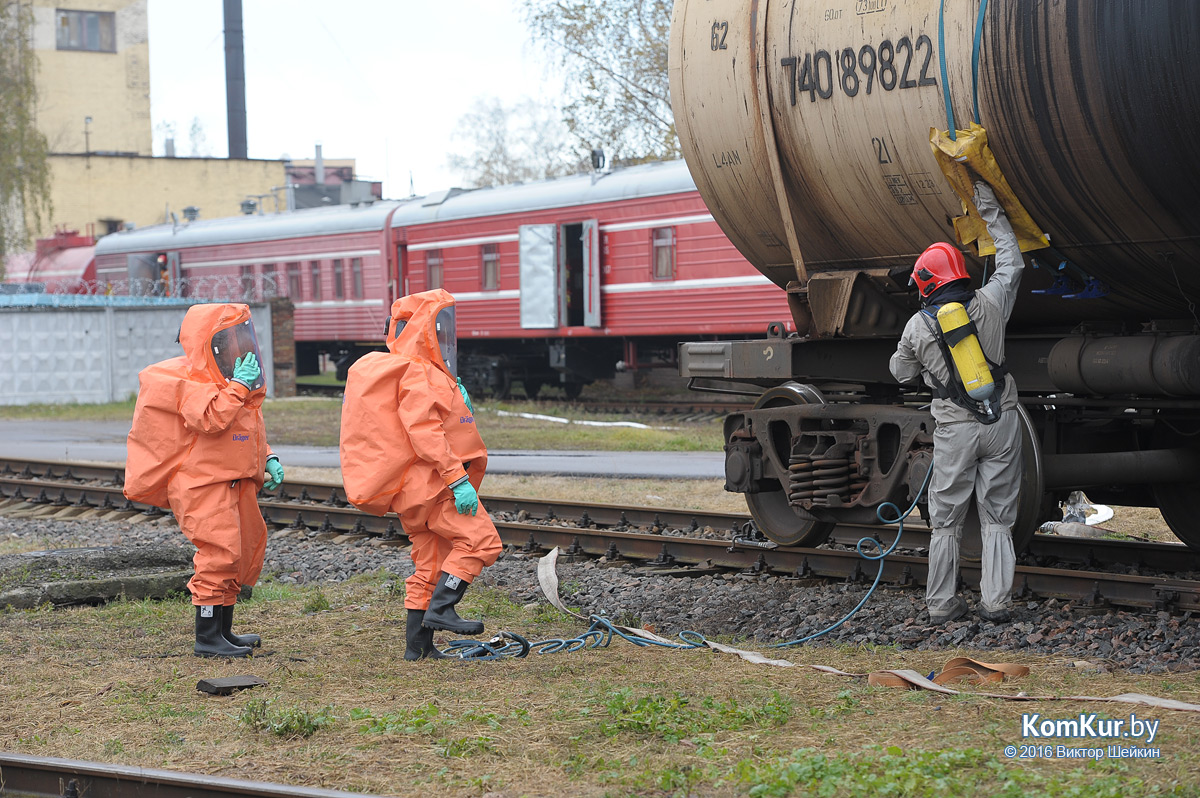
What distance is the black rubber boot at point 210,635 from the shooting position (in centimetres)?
604

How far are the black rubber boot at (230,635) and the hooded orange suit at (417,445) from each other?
101 cm

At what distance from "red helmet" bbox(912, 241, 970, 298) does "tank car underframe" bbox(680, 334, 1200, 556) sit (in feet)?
2.66

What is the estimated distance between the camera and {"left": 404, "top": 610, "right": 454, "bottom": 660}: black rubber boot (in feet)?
19.5

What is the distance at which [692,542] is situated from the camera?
8.41 m

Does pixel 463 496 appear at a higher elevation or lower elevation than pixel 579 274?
lower

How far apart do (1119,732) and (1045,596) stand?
2.60 metres

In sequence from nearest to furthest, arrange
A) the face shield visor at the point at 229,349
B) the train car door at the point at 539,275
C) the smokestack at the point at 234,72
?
the face shield visor at the point at 229,349 < the train car door at the point at 539,275 < the smokestack at the point at 234,72

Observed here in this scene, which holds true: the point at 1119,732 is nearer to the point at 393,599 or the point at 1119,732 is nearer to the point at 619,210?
the point at 393,599

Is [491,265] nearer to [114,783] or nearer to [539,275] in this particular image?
[539,275]

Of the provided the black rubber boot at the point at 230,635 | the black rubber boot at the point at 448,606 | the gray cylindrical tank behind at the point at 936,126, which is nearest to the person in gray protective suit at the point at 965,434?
the gray cylindrical tank behind at the point at 936,126

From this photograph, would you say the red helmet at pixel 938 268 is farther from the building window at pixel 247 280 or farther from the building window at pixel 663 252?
the building window at pixel 247 280

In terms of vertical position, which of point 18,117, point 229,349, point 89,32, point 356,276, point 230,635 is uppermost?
point 89,32

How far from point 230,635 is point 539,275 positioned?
48.7ft

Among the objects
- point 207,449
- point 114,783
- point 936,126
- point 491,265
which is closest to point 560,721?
point 114,783
